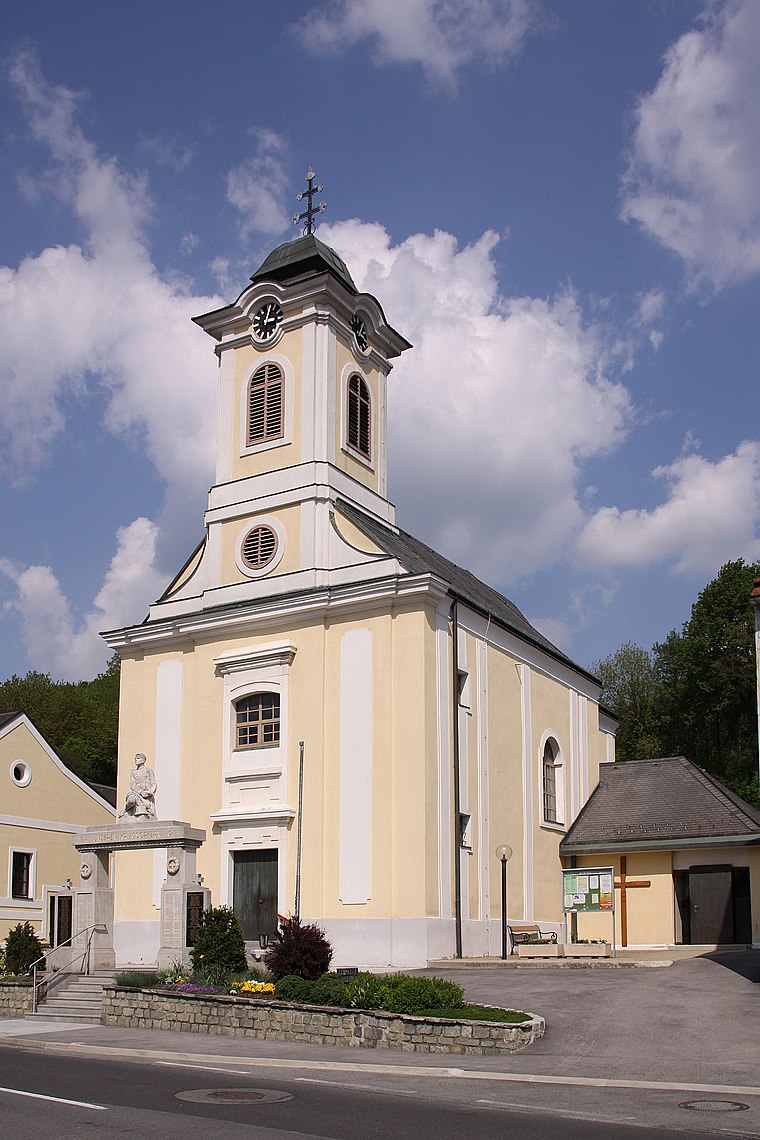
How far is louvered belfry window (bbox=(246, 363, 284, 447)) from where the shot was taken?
3384cm

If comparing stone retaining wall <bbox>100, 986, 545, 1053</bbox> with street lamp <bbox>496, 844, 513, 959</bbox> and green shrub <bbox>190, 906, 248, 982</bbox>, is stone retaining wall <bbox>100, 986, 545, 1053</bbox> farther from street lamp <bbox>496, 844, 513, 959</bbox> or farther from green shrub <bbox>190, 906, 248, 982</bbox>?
street lamp <bbox>496, 844, 513, 959</bbox>

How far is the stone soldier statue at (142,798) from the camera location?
2600 centimetres

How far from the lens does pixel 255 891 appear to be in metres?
29.8

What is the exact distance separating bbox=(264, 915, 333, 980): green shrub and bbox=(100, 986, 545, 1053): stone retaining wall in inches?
51.8

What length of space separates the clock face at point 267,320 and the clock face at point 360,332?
7.22 ft

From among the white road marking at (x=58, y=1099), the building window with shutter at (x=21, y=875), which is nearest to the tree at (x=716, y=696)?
the building window with shutter at (x=21, y=875)

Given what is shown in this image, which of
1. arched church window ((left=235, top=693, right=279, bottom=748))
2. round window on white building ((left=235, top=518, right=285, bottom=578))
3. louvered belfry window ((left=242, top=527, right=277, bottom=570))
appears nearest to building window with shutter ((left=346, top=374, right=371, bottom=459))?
round window on white building ((left=235, top=518, right=285, bottom=578))

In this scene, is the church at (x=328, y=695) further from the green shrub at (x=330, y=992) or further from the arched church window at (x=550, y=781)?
the green shrub at (x=330, y=992)

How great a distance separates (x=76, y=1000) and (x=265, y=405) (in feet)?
57.6

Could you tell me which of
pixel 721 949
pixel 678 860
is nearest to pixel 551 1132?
pixel 721 949

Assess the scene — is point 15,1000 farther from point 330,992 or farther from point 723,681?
point 723,681

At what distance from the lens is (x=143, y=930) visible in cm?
3147

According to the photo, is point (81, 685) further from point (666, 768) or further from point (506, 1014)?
point (506, 1014)

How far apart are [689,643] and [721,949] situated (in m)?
25.4
